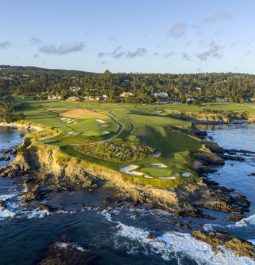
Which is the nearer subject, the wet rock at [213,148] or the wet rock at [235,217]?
the wet rock at [235,217]

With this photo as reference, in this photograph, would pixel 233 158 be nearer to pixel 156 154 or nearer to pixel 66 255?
pixel 156 154

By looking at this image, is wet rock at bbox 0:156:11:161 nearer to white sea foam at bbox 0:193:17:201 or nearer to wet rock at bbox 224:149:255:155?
white sea foam at bbox 0:193:17:201

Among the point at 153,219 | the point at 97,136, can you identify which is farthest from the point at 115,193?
the point at 97,136

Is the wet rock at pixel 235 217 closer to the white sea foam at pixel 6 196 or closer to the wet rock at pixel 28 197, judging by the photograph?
the wet rock at pixel 28 197

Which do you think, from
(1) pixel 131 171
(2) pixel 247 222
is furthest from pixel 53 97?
(2) pixel 247 222

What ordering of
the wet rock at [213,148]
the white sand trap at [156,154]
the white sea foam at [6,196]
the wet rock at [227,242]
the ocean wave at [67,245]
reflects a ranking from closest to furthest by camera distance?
the wet rock at [227,242], the ocean wave at [67,245], the white sea foam at [6,196], the white sand trap at [156,154], the wet rock at [213,148]

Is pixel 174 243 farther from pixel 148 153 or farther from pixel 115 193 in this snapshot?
pixel 148 153

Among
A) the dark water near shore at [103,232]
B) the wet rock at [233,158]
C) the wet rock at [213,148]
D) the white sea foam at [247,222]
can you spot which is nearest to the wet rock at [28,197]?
the dark water near shore at [103,232]

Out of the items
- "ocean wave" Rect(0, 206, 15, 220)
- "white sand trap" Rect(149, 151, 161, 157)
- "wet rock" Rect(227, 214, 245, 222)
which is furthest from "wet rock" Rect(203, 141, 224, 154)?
"ocean wave" Rect(0, 206, 15, 220)
